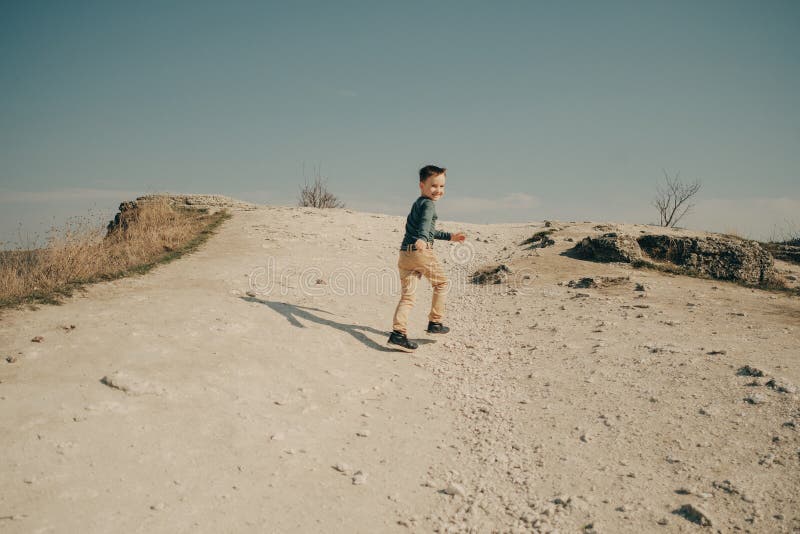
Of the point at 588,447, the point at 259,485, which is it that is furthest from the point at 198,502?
Result: the point at 588,447

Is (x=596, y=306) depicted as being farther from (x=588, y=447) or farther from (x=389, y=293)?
(x=588, y=447)

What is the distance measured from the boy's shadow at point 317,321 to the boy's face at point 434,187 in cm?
186

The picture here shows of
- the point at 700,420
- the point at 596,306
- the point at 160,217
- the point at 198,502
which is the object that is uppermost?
the point at 160,217

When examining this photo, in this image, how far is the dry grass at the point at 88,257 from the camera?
5969mm

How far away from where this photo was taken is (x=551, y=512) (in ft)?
9.27

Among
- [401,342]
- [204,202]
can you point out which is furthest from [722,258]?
[204,202]

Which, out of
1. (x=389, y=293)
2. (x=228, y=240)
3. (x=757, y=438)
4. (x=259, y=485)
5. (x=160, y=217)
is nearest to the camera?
(x=259, y=485)

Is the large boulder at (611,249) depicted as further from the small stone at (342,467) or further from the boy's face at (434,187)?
the small stone at (342,467)

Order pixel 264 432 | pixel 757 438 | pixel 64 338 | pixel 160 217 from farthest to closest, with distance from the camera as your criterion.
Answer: pixel 160 217 → pixel 64 338 → pixel 264 432 → pixel 757 438

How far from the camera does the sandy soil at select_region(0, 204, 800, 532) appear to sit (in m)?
2.77

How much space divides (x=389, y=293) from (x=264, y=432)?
4.98m

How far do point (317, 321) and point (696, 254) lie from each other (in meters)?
8.08

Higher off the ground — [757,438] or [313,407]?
[757,438]

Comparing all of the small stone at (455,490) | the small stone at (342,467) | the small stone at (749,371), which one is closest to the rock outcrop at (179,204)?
the small stone at (342,467)
